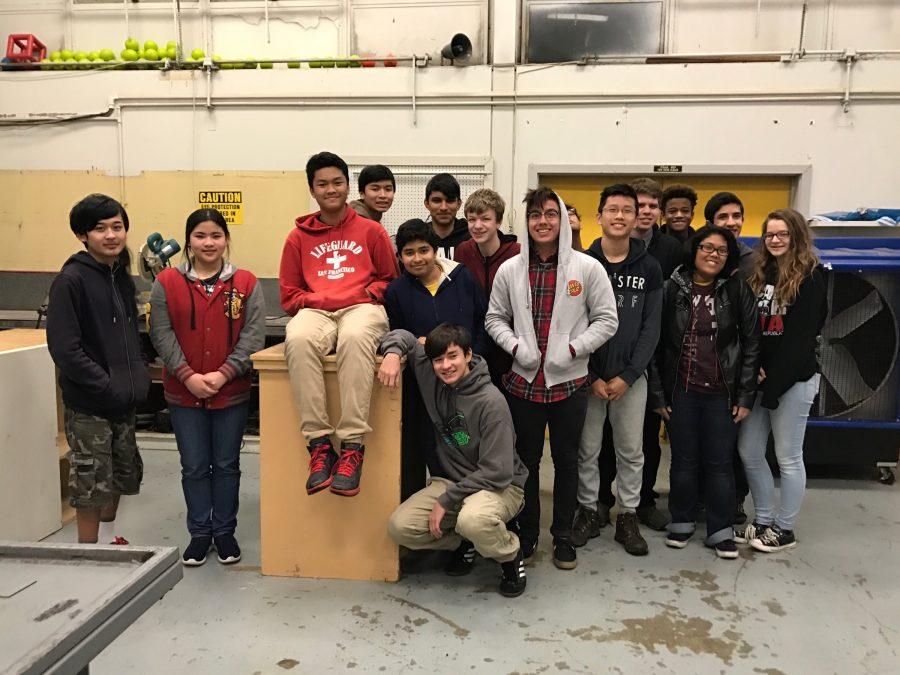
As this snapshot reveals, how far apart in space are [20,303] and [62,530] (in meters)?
3.11

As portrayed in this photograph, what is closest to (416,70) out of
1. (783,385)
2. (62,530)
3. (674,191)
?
(674,191)

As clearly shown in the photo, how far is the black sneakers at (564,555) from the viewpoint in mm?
2436

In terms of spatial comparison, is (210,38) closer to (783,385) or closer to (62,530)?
(62,530)

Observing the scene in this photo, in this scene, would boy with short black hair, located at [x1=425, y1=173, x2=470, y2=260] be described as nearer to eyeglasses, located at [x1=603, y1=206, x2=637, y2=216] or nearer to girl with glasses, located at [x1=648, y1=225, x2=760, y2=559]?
eyeglasses, located at [x1=603, y1=206, x2=637, y2=216]

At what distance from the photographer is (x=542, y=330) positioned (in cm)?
232

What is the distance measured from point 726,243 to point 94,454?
2.60m

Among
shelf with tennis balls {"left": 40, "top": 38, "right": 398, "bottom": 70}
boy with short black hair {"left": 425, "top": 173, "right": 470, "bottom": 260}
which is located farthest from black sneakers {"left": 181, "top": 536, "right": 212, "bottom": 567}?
shelf with tennis balls {"left": 40, "top": 38, "right": 398, "bottom": 70}

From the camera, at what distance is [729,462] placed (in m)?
2.55

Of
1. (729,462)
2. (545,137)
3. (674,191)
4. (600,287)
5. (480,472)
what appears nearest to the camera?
(480,472)

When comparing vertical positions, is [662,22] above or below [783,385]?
above

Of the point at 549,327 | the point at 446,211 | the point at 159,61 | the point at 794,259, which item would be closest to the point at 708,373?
the point at 794,259

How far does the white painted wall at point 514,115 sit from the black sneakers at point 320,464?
295 centimetres

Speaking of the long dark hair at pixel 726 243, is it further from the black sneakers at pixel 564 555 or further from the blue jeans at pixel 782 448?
the black sneakers at pixel 564 555

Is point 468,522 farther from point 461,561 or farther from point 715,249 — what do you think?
point 715,249
